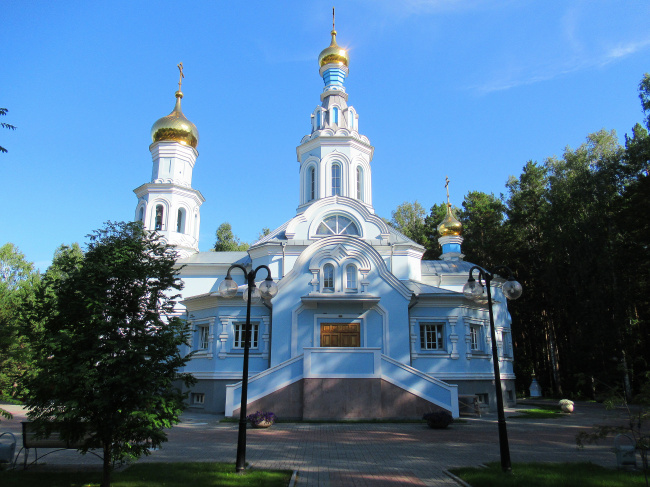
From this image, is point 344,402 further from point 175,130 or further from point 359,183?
point 175,130

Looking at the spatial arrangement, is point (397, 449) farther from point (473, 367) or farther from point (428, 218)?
point (428, 218)

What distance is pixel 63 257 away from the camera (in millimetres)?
8453

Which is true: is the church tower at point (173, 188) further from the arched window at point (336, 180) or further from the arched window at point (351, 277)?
the arched window at point (351, 277)

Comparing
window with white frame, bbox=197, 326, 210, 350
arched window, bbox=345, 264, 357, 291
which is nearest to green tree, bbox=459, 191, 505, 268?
arched window, bbox=345, 264, 357, 291

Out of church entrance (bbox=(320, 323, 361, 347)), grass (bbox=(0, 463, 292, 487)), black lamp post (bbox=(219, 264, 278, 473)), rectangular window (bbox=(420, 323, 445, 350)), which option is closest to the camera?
grass (bbox=(0, 463, 292, 487))

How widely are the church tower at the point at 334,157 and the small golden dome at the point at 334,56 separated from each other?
105 inches

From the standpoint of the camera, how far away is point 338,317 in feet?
68.0

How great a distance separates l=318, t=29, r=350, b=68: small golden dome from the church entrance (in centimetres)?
1906

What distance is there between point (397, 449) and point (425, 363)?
10.1 meters

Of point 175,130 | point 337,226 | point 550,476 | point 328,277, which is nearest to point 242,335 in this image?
point 328,277

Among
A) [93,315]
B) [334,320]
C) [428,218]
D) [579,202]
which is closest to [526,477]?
[93,315]

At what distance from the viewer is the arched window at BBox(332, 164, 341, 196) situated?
27.7 meters

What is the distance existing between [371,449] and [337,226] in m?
14.1

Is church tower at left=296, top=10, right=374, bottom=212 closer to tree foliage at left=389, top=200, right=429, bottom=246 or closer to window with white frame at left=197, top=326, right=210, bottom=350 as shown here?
window with white frame at left=197, top=326, right=210, bottom=350
